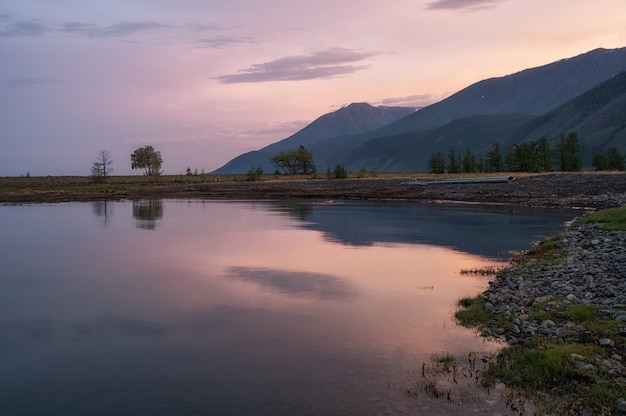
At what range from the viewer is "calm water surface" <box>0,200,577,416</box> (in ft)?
37.8

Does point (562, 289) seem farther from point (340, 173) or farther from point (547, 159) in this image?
point (547, 159)

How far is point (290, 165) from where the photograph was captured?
173m

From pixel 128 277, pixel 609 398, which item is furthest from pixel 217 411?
pixel 128 277

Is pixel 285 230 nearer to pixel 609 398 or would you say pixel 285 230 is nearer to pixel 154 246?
pixel 154 246

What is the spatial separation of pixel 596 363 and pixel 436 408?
380cm

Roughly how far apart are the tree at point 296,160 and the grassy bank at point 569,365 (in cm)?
15360

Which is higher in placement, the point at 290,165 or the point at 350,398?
the point at 290,165

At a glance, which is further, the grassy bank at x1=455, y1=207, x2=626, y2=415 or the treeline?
the treeline

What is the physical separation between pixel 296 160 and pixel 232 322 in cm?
15602

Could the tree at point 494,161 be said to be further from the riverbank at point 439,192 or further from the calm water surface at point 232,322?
the calm water surface at point 232,322

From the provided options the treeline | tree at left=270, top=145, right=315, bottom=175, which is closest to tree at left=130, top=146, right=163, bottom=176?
tree at left=270, top=145, right=315, bottom=175

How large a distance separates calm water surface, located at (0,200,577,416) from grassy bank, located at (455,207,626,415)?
49.6 inches

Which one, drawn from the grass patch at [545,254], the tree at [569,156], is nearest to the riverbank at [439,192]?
the grass patch at [545,254]

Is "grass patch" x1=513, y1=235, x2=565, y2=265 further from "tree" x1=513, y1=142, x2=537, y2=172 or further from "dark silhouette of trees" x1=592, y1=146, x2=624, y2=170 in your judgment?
"dark silhouette of trees" x1=592, y1=146, x2=624, y2=170
